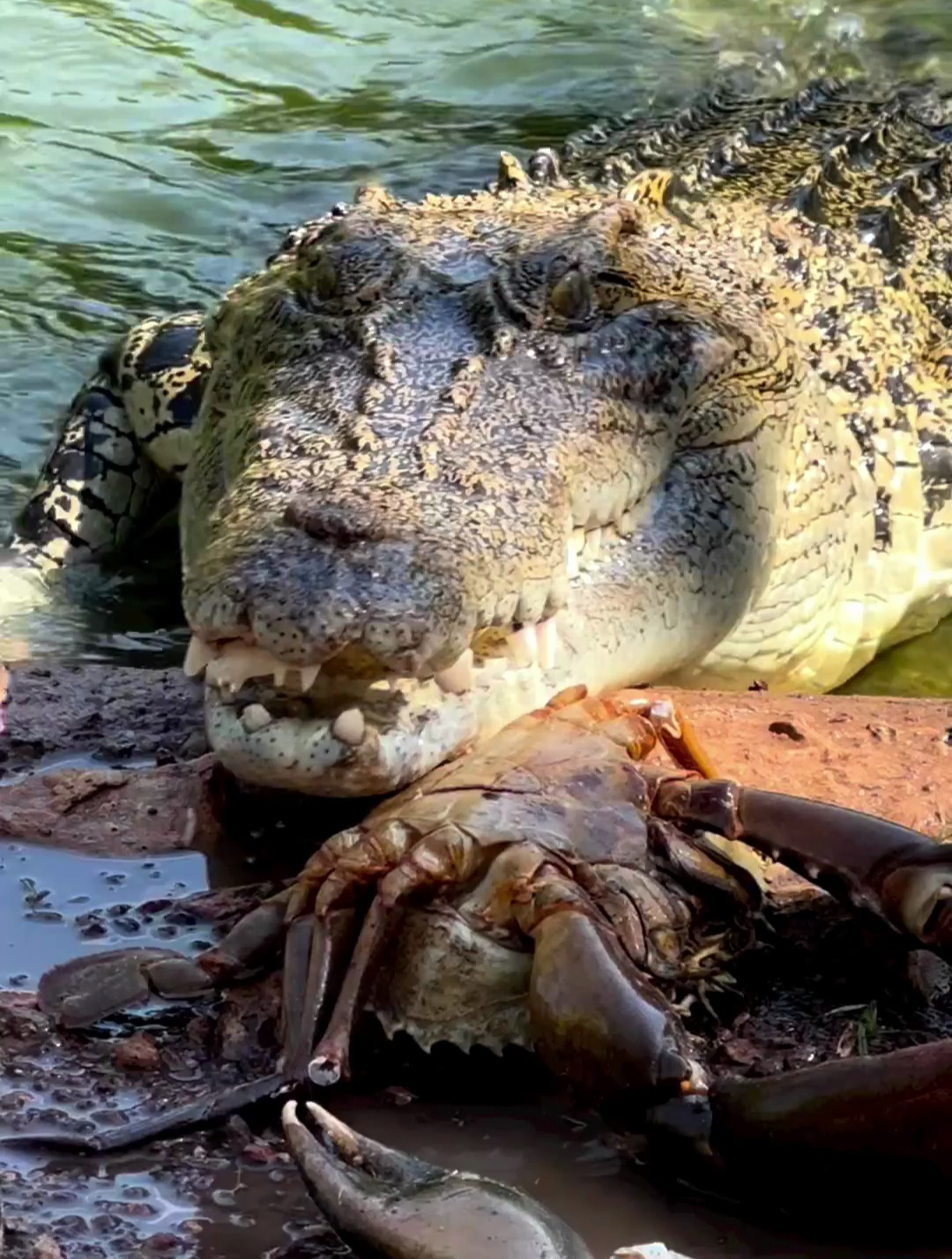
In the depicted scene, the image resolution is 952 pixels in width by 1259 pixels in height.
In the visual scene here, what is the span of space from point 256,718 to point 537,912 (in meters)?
0.83

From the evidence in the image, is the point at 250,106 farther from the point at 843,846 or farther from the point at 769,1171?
the point at 769,1171

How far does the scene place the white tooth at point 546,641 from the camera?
371cm

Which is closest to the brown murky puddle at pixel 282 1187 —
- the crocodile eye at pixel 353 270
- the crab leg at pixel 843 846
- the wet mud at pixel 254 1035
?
the wet mud at pixel 254 1035

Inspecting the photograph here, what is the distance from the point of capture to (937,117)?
8.34m

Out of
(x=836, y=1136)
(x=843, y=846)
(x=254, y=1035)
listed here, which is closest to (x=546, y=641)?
(x=843, y=846)

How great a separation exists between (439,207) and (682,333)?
34.8 inches

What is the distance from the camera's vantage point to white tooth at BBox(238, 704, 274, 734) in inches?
134

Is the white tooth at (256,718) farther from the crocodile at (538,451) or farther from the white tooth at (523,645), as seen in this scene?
the white tooth at (523,645)

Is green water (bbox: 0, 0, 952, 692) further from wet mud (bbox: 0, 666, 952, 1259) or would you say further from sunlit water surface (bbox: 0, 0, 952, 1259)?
wet mud (bbox: 0, 666, 952, 1259)

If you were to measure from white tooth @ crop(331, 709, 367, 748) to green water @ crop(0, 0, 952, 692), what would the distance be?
3781mm

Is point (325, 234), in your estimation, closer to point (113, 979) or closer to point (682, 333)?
point (682, 333)

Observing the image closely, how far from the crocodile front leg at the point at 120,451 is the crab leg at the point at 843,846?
3.78 metres

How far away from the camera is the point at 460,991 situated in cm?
286

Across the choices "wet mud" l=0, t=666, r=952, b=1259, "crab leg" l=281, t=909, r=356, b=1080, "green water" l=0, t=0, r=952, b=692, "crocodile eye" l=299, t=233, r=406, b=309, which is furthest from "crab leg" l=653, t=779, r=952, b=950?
"green water" l=0, t=0, r=952, b=692
